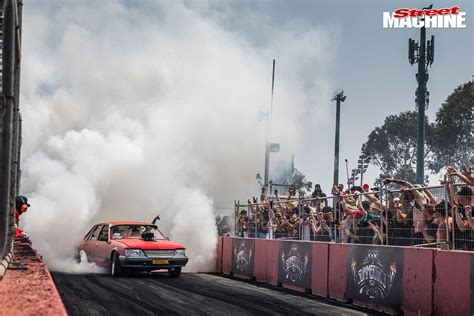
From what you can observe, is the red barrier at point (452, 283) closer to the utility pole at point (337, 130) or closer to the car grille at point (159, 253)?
the car grille at point (159, 253)

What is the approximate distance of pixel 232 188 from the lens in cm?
3584

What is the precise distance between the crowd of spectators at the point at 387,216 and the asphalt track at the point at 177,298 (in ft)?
4.68

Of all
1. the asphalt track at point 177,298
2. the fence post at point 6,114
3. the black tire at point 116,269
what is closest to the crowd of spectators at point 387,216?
the asphalt track at point 177,298

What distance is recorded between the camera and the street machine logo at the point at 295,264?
1243cm

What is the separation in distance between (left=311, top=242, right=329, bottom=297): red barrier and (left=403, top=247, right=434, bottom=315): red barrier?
2615 millimetres

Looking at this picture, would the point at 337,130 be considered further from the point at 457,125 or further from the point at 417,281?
the point at 417,281

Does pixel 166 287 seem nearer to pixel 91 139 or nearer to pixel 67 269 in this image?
pixel 67 269

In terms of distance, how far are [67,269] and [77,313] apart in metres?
8.22

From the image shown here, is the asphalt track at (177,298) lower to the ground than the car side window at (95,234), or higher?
lower

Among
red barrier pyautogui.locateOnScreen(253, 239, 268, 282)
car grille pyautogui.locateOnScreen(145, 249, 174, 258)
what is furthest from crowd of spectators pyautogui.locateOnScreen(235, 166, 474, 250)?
car grille pyautogui.locateOnScreen(145, 249, 174, 258)

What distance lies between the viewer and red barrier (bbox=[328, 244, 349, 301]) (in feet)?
36.3

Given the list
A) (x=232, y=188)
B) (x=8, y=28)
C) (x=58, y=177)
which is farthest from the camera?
(x=232, y=188)

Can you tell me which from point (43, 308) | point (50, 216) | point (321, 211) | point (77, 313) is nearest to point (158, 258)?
point (321, 211)

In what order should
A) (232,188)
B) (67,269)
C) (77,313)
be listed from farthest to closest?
1. (232,188)
2. (67,269)
3. (77,313)
